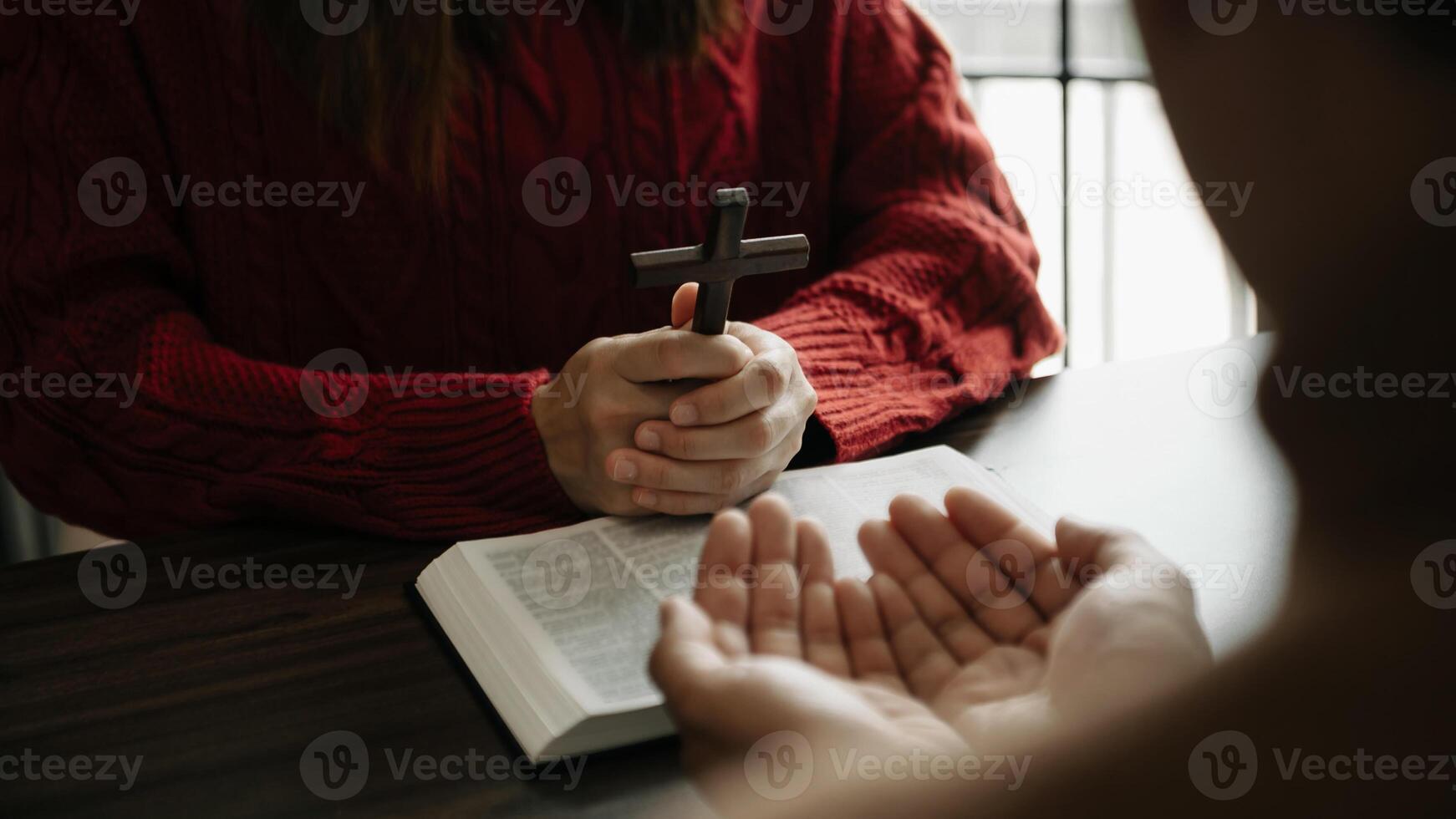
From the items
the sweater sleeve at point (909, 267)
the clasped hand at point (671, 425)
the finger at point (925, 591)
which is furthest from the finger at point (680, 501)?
the finger at point (925, 591)

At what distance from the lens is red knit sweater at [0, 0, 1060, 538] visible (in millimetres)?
810

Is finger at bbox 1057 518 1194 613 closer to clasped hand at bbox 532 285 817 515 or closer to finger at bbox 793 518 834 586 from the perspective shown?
finger at bbox 793 518 834 586

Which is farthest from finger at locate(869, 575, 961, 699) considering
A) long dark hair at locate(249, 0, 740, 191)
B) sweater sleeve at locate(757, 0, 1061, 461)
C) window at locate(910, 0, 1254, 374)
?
window at locate(910, 0, 1254, 374)

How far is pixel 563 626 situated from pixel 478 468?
0.74ft

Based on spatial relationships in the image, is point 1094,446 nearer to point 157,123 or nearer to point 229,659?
point 229,659

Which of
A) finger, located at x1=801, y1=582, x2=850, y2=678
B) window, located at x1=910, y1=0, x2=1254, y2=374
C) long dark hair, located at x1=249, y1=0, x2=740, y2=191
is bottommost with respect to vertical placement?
window, located at x1=910, y1=0, x2=1254, y2=374

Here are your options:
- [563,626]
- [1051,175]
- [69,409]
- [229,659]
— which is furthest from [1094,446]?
[1051,175]

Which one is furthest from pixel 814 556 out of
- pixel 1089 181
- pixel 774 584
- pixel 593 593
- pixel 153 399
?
pixel 1089 181

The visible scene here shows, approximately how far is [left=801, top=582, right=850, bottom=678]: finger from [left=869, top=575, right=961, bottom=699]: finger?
2 centimetres

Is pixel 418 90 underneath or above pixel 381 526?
above

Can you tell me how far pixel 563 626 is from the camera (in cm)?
60

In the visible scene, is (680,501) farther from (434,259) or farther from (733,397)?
(434,259)

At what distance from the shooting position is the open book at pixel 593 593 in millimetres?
523

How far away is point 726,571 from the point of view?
448 mm
